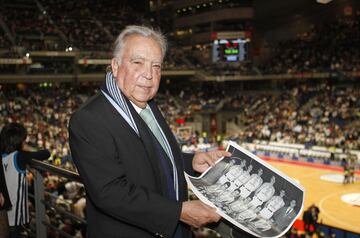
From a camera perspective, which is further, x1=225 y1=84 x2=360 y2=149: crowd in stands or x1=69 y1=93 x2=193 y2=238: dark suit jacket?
x1=225 y1=84 x2=360 y2=149: crowd in stands

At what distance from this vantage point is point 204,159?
1.71 metres

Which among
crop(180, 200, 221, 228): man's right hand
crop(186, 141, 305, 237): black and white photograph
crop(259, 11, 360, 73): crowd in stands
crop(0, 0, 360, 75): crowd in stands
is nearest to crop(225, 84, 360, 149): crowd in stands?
crop(259, 11, 360, 73): crowd in stands

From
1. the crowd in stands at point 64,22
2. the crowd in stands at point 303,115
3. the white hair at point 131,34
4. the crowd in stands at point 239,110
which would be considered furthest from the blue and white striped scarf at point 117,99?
the crowd in stands at point 64,22

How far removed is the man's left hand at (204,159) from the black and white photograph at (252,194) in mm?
116

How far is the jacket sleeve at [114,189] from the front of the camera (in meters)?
1.26

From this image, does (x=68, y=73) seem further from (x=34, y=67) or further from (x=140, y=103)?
(x=140, y=103)

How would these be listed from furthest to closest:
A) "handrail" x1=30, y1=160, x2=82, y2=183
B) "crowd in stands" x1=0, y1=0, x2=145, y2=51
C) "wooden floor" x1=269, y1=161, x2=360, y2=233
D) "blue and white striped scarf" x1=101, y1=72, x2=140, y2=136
A: "crowd in stands" x1=0, y1=0, x2=145, y2=51 → "wooden floor" x1=269, y1=161, x2=360, y2=233 → "handrail" x1=30, y1=160, x2=82, y2=183 → "blue and white striped scarf" x1=101, y1=72, x2=140, y2=136

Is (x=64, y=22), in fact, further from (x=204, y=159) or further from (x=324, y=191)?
(x=204, y=159)

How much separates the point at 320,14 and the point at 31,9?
57.0 ft

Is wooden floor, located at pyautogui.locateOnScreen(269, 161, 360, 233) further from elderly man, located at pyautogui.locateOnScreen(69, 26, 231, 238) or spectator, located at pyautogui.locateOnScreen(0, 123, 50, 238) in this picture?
elderly man, located at pyautogui.locateOnScreen(69, 26, 231, 238)

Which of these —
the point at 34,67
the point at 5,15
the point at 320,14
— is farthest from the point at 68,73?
the point at 320,14

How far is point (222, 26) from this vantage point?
26.0 m

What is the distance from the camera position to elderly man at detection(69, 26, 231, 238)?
1267 millimetres

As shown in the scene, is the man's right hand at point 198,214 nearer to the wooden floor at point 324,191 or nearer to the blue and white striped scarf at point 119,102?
the blue and white striped scarf at point 119,102
